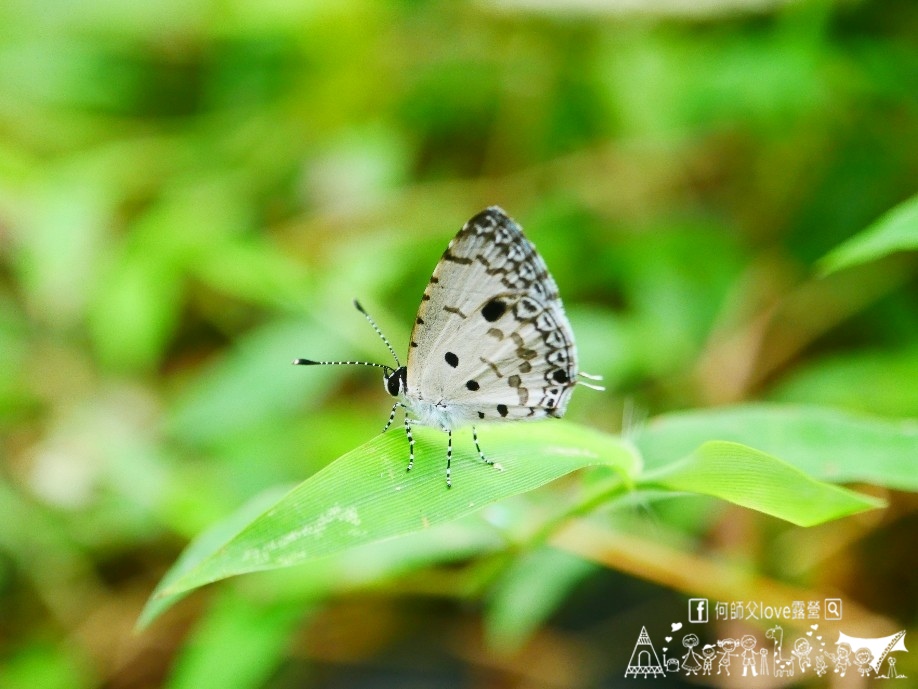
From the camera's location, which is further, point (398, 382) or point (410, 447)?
point (398, 382)

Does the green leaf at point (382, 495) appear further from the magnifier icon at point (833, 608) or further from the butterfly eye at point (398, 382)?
the magnifier icon at point (833, 608)

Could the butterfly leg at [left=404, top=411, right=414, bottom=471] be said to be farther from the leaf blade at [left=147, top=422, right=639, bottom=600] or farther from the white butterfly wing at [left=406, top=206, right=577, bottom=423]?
the white butterfly wing at [left=406, top=206, right=577, bottom=423]

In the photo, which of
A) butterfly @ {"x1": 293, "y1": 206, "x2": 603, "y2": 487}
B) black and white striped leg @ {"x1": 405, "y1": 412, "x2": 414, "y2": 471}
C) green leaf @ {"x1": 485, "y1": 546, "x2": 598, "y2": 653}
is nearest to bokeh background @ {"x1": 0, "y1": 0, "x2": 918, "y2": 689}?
green leaf @ {"x1": 485, "y1": 546, "x2": 598, "y2": 653}

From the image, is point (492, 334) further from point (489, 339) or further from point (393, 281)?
point (393, 281)

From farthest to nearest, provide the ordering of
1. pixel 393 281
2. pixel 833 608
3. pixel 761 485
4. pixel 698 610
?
pixel 393 281 → pixel 698 610 → pixel 833 608 → pixel 761 485

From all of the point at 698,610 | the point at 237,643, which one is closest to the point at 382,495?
the point at 237,643

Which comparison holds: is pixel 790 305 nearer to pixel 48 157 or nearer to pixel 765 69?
pixel 765 69
